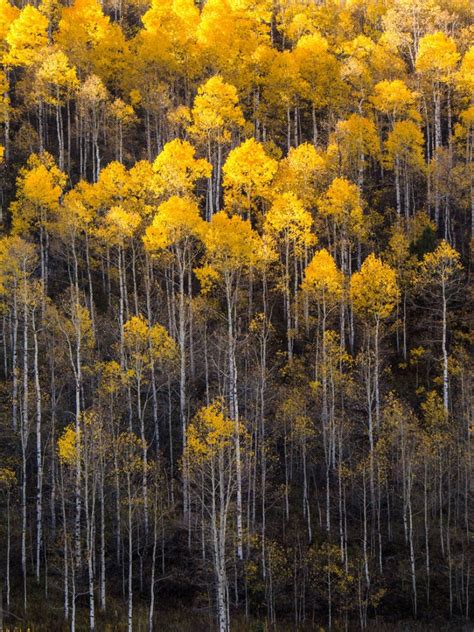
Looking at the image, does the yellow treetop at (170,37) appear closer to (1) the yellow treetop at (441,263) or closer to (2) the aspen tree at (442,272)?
(2) the aspen tree at (442,272)

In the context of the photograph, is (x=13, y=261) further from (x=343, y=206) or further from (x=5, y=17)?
(x=5, y=17)

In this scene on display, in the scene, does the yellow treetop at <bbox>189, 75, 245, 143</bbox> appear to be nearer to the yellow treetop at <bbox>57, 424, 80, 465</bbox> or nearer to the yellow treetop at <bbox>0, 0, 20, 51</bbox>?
the yellow treetop at <bbox>0, 0, 20, 51</bbox>

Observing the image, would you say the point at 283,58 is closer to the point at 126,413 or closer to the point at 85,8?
the point at 85,8

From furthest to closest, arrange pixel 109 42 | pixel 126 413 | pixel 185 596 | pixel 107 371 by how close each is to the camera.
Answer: pixel 109 42, pixel 126 413, pixel 107 371, pixel 185 596

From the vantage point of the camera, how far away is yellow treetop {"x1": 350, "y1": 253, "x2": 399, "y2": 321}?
41.3 metres

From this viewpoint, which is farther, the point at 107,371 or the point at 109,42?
the point at 109,42

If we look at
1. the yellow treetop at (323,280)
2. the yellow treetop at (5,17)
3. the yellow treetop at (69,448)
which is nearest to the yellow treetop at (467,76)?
the yellow treetop at (323,280)

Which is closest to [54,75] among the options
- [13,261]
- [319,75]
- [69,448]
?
[319,75]

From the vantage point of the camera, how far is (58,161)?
6003 cm

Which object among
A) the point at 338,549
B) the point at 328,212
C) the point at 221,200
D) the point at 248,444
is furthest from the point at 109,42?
the point at 338,549

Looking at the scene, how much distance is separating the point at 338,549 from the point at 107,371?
15558mm

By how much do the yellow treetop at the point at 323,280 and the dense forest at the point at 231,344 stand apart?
19 cm

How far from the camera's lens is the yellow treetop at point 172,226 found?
40.0 meters

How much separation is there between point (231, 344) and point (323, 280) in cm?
1107
